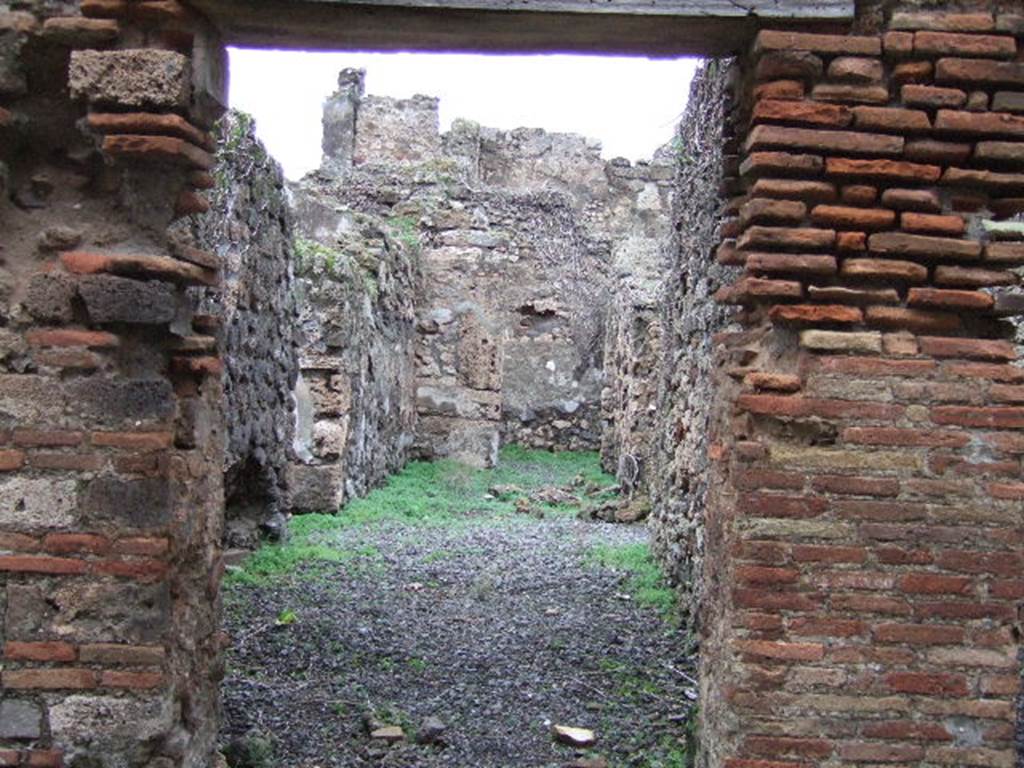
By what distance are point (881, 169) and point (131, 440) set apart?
8.81 feet

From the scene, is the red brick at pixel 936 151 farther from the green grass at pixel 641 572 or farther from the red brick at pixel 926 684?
the green grass at pixel 641 572

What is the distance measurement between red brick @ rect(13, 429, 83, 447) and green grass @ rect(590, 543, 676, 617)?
4.30 m

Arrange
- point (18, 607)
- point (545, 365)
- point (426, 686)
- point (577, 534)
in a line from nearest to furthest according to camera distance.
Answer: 1. point (18, 607)
2. point (426, 686)
3. point (577, 534)
4. point (545, 365)

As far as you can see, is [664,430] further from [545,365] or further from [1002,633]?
[545,365]

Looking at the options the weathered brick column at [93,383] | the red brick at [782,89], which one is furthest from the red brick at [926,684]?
the weathered brick column at [93,383]

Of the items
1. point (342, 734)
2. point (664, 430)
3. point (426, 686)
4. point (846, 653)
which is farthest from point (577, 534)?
point (846, 653)

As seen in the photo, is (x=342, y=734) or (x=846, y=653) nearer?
(x=846, y=653)

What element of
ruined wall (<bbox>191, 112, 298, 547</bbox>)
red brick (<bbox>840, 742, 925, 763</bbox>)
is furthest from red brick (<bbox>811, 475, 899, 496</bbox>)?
ruined wall (<bbox>191, 112, 298, 547</bbox>)

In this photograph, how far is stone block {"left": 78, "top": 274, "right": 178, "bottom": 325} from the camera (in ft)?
11.5

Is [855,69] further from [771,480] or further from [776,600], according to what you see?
[776,600]

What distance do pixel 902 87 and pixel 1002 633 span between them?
1.88 m

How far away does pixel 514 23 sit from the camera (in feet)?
12.1

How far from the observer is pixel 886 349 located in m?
3.59

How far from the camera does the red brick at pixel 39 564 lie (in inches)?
136
